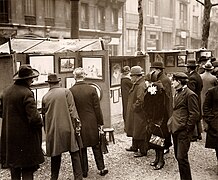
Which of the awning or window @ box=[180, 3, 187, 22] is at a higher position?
window @ box=[180, 3, 187, 22]

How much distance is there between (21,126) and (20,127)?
0.06 feet

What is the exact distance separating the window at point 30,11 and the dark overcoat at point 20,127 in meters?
20.0

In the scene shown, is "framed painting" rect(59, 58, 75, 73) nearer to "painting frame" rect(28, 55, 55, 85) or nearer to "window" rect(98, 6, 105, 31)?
"painting frame" rect(28, 55, 55, 85)

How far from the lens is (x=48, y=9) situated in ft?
85.0

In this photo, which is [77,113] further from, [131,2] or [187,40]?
[187,40]

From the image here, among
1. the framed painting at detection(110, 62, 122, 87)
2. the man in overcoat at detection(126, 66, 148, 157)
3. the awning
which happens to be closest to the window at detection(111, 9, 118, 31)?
the framed painting at detection(110, 62, 122, 87)

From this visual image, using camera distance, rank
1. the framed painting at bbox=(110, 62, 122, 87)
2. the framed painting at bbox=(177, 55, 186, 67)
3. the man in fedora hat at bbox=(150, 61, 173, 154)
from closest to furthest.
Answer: the man in fedora hat at bbox=(150, 61, 173, 154), the framed painting at bbox=(110, 62, 122, 87), the framed painting at bbox=(177, 55, 186, 67)

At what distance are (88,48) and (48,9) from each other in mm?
17352

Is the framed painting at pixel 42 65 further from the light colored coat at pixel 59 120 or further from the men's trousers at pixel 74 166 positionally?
the men's trousers at pixel 74 166

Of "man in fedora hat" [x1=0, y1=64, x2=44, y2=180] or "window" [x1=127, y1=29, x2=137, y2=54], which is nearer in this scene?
"man in fedora hat" [x1=0, y1=64, x2=44, y2=180]

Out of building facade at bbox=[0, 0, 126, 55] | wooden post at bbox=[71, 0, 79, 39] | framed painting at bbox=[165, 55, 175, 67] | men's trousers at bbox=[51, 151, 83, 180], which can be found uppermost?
building facade at bbox=[0, 0, 126, 55]

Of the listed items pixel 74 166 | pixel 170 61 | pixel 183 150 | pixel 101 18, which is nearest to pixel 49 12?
pixel 101 18

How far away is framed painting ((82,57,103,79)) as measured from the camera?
29.3 feet

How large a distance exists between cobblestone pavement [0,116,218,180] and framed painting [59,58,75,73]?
1967mm
